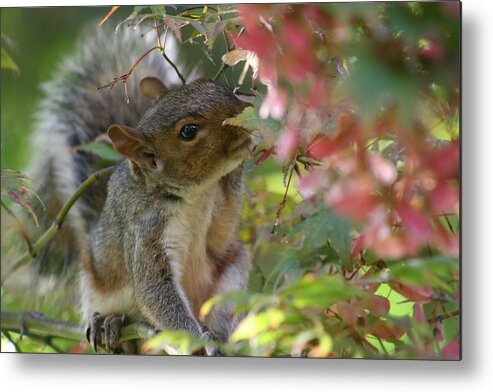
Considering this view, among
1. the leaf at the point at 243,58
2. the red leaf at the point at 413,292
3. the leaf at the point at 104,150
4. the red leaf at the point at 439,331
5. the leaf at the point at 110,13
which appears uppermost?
the leaf at the point at 110,13

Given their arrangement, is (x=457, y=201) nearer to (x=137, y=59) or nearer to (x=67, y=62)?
(x=137, y=59)

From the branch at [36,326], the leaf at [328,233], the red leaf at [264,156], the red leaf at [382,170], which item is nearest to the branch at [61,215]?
the branch at [36,326]

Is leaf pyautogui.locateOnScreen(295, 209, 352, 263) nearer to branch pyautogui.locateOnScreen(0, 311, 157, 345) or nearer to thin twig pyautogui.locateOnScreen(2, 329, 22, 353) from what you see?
branch pyautogui.locateOnScreen(0, 311, 157, 345)

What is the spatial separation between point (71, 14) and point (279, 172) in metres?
0.78

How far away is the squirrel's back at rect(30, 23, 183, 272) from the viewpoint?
2.58 metres

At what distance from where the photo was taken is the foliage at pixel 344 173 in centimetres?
156

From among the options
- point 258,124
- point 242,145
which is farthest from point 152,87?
point 258,124

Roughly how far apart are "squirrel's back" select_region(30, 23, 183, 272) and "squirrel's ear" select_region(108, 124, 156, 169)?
0.21m

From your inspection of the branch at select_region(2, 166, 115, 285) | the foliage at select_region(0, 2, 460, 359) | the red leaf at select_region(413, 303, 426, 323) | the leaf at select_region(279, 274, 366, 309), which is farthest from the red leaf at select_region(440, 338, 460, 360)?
the branch at select_region(2, 166, 115, 285)

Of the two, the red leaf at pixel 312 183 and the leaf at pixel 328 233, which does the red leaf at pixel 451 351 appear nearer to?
the leaf at pixel 328 233

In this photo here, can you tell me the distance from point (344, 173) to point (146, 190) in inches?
32.3

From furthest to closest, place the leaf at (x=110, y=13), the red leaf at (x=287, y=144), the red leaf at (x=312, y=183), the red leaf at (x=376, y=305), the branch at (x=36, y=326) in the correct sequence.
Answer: the branch at (x=36, y=326), the leaf at (x=110, y=13), the red leaf at (x=376, y=305), the red leaf at (x=287, y=144), the red leaf at (x=312, y=183)

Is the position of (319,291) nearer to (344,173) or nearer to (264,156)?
(344,173)

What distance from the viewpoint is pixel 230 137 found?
7.59 feet
